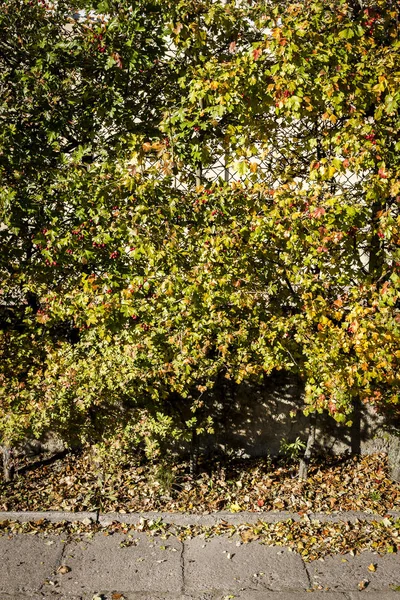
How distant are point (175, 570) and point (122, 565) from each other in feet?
1.52

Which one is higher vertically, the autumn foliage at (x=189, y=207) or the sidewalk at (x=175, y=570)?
A: the autumn foliage at (x=189, y=207)

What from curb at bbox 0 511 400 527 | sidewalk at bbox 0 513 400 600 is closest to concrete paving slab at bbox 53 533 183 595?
sidewalk at bbox 0 513 400 600

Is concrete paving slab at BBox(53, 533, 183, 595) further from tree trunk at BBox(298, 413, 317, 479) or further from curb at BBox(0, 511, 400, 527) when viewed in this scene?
tree trunk at BBox(298, 413, 317, 479)

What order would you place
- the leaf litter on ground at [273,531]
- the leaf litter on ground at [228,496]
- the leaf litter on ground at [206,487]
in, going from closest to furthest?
the leaf litter on ground at [273,531] < the leaf litter on ground at [228,496] < the leaf litter on ground at [206,487]

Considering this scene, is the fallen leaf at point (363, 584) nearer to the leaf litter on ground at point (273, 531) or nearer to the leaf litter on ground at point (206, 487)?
the leaf litter on ground at point (273, 531)

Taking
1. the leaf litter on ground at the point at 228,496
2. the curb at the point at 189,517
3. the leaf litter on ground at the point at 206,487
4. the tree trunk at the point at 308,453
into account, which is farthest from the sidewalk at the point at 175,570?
the tree trunk at the point at 308,453

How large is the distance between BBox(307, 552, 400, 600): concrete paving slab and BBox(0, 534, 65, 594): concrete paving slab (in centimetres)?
222

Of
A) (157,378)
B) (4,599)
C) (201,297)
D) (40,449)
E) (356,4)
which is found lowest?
(4,599)

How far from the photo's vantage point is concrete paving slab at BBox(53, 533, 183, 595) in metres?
4.44

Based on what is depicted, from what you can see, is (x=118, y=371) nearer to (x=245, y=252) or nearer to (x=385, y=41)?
(x=245, y=252)

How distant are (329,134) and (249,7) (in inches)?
67.0

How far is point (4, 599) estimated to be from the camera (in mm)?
4273

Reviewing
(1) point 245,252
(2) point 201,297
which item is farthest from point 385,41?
(2) point 201,297

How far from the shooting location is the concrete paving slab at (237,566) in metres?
4.45
